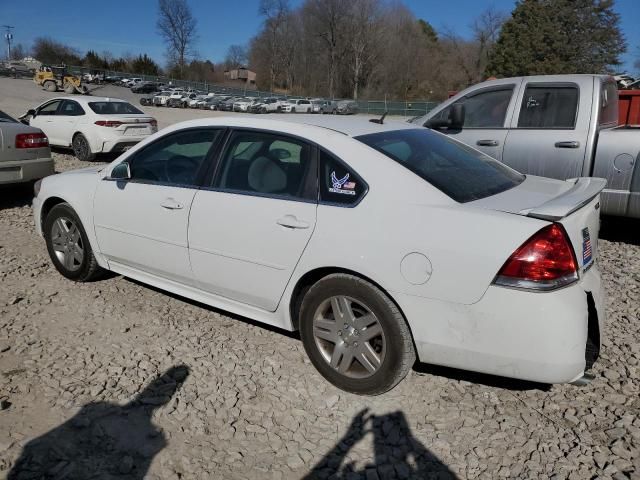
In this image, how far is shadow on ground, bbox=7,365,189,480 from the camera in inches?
97.3

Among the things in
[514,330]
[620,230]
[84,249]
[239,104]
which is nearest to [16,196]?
[84,249]

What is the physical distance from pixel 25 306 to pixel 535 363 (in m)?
3.73

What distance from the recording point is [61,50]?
86.9 meters

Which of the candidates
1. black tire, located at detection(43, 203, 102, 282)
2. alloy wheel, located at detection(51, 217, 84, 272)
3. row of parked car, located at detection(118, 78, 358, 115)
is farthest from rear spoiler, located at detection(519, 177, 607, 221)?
row of parked car, located at detection(118, 78, 358, 115)

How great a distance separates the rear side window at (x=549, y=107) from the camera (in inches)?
235

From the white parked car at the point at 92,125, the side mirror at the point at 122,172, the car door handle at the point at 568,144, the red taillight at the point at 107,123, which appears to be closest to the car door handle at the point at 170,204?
the side mirror at the point at 122,172

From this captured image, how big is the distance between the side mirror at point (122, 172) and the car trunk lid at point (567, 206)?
2560mm

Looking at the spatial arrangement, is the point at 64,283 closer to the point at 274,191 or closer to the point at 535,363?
the point at 274,191

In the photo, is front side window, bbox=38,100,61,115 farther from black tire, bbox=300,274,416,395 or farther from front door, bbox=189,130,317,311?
black tire, bbox=300,274,416,395

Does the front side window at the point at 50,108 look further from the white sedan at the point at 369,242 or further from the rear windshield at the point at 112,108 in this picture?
the white sedan at the point at 369,242

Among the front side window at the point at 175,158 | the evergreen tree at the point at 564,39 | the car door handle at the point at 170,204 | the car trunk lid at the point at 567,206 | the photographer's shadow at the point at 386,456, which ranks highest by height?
the evergreen tree at the point at 564,39

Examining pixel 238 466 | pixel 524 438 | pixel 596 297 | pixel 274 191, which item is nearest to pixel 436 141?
pixel 274 191

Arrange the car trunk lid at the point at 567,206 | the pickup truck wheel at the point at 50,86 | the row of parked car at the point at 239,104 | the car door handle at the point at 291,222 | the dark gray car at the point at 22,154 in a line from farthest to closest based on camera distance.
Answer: the pickup truck wheel at the point at 50,86
the row of parked car at the point at 239,104
the dark gray car at the point at 22,154
the car door handle at the point at 291,222
the car trunk lid at the point at 567,206

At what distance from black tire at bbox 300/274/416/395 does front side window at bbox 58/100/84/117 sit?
10.8 meters
